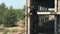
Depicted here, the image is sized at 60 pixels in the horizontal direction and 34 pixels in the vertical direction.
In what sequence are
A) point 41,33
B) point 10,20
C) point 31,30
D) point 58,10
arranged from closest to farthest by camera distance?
point 58,10, point 31,30, point 41,33, point 10,20

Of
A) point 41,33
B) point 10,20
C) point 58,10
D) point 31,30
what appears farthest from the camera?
point 10,20

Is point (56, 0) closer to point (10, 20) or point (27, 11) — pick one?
point (27, 11)

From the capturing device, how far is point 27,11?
25.8 feet

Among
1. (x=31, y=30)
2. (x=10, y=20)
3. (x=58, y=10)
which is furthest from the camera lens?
(x=10, y=20)

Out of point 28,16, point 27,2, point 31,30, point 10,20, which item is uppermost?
point 27,2

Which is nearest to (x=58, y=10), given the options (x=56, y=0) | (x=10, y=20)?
(x=56, y=0)

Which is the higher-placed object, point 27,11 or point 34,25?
point 27,11

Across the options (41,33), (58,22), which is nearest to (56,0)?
(58,22)

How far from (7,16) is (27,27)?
26925 mm

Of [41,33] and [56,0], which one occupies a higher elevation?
[56,0]

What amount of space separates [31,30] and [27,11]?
0.84 m

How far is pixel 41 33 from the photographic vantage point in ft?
31.3

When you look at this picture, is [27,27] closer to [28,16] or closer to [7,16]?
[28,16]

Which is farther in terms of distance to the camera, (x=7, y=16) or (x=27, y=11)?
(x=7, y=16)
